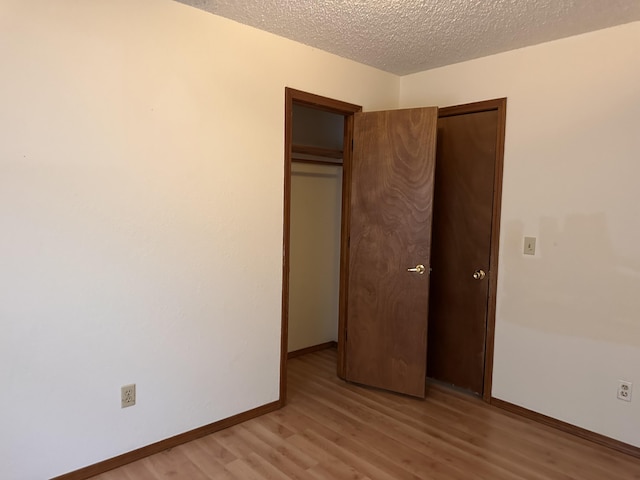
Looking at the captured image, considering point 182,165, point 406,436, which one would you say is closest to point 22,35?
point 182,165

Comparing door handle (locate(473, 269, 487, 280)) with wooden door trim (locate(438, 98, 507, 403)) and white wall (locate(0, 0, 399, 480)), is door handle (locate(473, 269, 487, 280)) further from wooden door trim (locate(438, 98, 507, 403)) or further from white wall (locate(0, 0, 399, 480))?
white wall (locate(0, 0, 399, 480))

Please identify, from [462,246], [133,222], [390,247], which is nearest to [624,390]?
[462,246]

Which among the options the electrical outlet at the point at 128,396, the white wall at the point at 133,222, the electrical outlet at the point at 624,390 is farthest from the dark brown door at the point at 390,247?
the electrical outlet at the point at 128,396

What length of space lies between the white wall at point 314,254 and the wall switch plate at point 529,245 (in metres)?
1.80

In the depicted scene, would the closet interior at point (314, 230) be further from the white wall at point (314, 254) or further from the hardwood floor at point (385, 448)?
the hardwood floor at point (385, 448)

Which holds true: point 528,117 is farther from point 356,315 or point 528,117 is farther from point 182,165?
point 182,165

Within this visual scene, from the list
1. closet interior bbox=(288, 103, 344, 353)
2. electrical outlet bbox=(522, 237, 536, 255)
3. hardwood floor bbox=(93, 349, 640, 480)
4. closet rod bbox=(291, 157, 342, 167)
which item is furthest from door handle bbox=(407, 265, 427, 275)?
closet rod bbox=(291, 157, 342, 167)

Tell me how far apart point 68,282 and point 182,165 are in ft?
2.70

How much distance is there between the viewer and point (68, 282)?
2.02 meters

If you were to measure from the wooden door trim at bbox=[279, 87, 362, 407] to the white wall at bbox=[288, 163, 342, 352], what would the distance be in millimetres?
632

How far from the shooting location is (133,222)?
2.21 meters

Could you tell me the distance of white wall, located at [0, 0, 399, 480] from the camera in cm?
190

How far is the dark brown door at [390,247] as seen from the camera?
9.88ft

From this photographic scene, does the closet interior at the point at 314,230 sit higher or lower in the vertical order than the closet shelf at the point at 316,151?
lower
